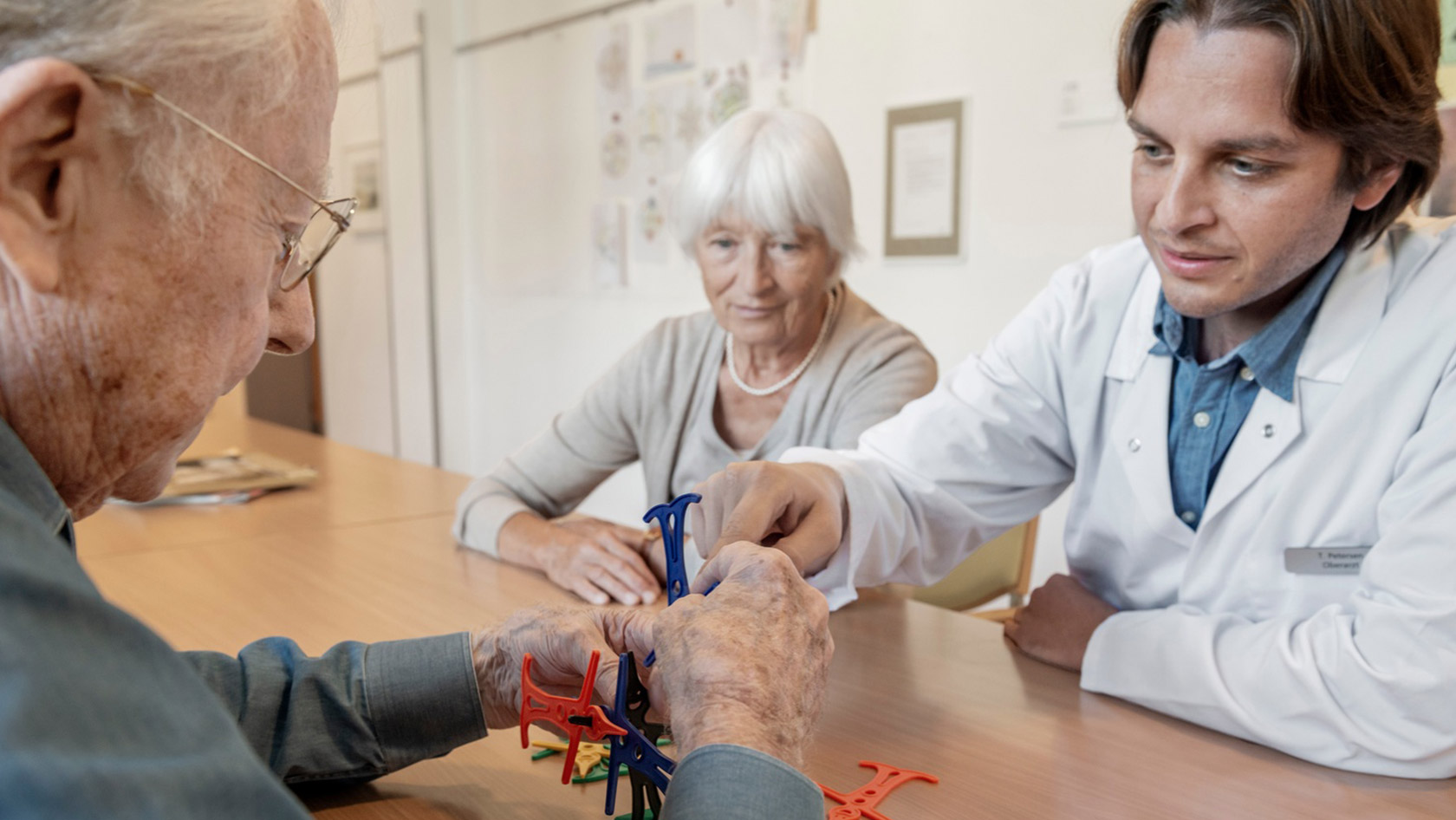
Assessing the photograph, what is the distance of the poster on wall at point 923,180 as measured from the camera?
3293 millimetres

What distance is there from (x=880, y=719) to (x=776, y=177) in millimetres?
1135

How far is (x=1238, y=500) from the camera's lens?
1316mm

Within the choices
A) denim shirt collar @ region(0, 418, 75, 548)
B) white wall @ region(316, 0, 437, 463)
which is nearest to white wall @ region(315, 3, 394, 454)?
white wall @ region(316, 0, 437, 463)

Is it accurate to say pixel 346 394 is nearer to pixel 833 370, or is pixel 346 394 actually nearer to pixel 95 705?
pixel 833 370

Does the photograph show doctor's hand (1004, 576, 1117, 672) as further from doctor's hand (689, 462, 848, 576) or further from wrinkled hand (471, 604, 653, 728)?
wrinkled hand (471, 604, 653, 728)

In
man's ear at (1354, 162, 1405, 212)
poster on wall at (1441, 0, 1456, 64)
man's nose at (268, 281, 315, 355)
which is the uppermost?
poster on wall at (1441, 0, 1456, 64)

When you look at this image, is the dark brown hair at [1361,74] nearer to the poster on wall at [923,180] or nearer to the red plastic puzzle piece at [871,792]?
the red plastic puzzle piece at [871,792]

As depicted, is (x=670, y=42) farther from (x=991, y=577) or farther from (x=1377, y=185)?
(x=1377, y=185)

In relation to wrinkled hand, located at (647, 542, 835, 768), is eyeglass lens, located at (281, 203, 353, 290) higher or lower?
higher

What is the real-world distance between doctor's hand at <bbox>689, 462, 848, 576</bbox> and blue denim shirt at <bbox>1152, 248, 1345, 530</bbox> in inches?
17.1

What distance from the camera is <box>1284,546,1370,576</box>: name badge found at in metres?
1.24

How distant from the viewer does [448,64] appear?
5.54 metres

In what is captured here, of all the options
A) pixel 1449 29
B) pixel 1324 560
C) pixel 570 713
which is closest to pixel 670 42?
pixel 1449 29

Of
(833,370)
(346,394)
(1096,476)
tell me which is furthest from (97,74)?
(346,394)
